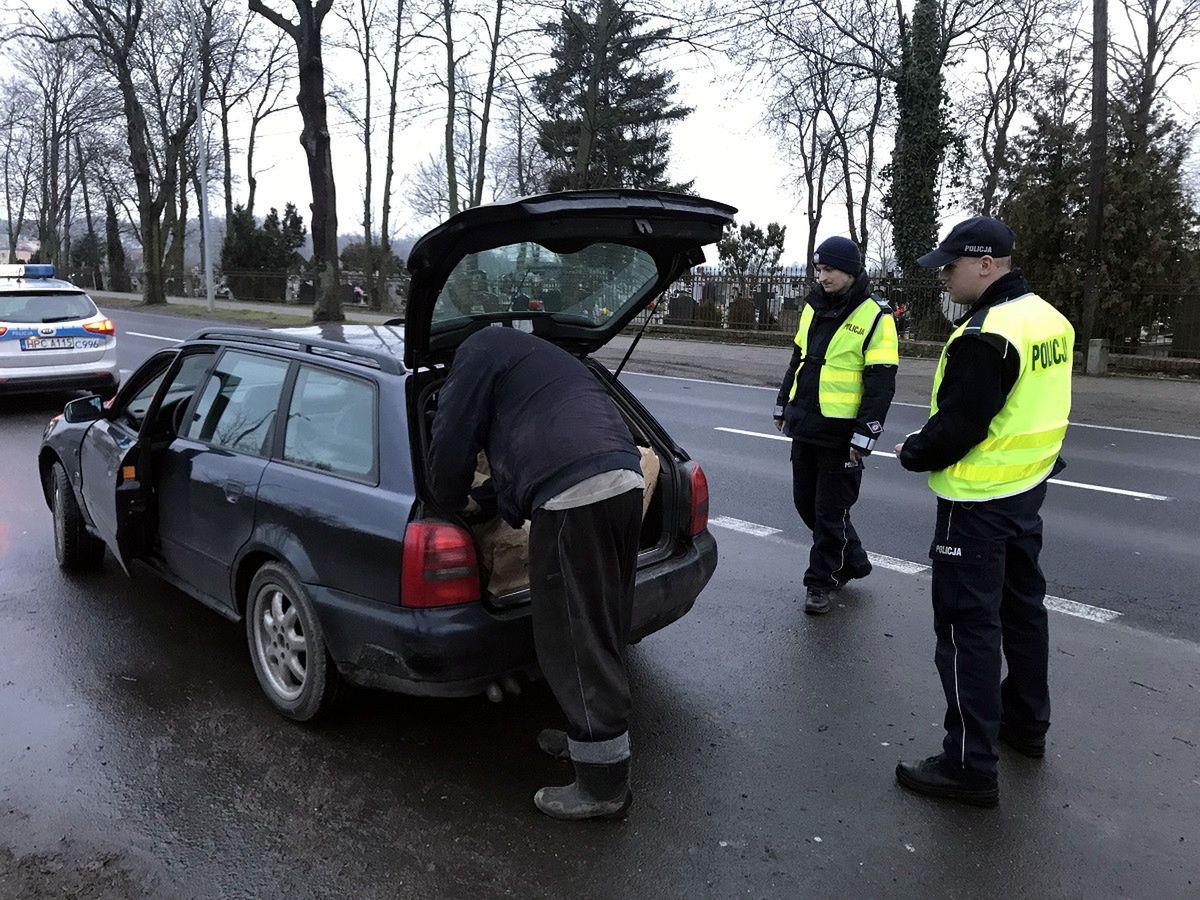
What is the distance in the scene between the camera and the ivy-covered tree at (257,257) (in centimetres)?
4209

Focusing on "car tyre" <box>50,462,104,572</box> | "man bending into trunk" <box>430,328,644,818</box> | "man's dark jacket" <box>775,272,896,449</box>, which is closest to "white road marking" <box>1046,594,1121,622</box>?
"man's dark jacket" <box>775,272,896,449</box>

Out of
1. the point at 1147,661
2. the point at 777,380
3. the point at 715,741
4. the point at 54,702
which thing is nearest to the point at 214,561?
the point at 54,702

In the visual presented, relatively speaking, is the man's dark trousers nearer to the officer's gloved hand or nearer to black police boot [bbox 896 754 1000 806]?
black police boot [bbox 896 754 1000 806]

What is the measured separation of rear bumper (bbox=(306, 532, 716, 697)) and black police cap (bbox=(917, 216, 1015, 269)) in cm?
186

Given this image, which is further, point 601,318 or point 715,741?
point 601,318

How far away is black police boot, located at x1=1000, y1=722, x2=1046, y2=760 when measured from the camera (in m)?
3.43

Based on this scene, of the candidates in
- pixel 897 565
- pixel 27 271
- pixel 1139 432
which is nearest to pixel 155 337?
pixel 27 271

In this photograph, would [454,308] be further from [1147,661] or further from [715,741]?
[1147,661]

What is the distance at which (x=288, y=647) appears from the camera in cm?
354

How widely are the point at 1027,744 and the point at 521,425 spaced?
220 centimetres

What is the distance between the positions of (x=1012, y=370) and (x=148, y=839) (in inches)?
119

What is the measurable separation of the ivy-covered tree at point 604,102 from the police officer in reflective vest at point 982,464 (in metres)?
20.5

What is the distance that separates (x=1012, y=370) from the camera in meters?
2.99

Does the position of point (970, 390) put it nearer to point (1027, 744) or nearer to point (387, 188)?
point (1027, 744)
